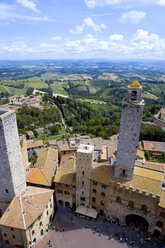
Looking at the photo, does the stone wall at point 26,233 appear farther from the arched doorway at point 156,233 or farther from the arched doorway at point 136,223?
the arched doorway at point 156,233

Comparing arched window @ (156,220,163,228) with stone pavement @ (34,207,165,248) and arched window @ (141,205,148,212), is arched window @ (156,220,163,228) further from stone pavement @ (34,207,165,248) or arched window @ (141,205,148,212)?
stone pavement @ (34,207,165,248)

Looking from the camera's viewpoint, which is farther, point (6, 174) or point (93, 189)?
point (93, 189)

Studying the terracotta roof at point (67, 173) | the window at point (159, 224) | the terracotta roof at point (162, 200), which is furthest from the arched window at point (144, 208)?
the terracotta roof at point (67, 173)

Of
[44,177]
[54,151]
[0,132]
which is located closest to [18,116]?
[54,151]

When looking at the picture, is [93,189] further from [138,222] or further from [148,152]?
[148,152]

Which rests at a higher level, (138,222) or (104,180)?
(104,180)

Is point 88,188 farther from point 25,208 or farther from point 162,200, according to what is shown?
point 162,200
